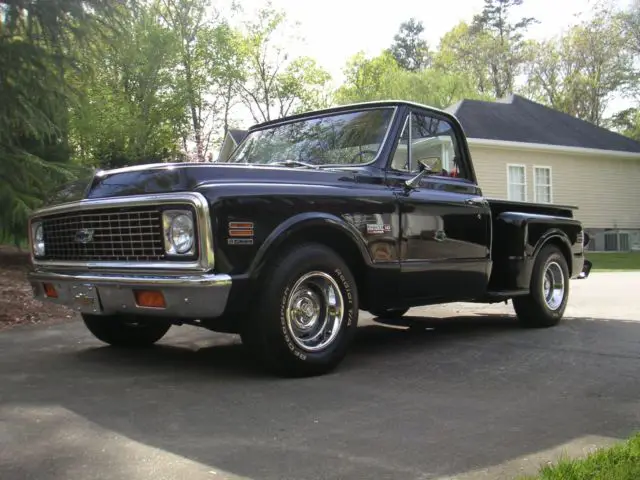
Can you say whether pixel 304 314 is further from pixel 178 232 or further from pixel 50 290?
pixel 50 290

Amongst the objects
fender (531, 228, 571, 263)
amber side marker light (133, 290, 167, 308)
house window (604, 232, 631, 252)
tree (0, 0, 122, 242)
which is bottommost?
house window (604, 232, 631, 252)

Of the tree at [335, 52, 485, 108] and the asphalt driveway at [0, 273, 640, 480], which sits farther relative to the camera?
the tree at [335, 52, 485, 108]

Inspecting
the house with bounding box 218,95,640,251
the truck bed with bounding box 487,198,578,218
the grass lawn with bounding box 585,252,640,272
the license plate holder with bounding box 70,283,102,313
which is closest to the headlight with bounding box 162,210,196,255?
the license plate holder with bounding box 70,283,102,313

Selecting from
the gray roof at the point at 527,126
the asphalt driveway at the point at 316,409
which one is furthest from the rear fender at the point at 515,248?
the gray roof at the point at 527,126

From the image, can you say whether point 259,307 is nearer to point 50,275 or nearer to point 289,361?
point 289,361

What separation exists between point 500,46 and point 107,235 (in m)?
42.9

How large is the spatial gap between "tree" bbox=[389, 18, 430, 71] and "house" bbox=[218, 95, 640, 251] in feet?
106

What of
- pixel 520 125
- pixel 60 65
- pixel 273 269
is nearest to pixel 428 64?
pixel 520 125

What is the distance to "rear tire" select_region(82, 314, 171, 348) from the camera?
5344mm

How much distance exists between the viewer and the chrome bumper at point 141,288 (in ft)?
12.4

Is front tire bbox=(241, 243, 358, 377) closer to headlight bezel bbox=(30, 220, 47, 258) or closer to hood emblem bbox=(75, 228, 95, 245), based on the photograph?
hood emblem bbox=(75, 228, 95, 245)

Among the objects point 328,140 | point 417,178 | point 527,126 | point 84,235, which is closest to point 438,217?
Answer: point 417,178

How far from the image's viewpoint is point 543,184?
2223 centimetres

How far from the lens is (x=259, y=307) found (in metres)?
4.04
